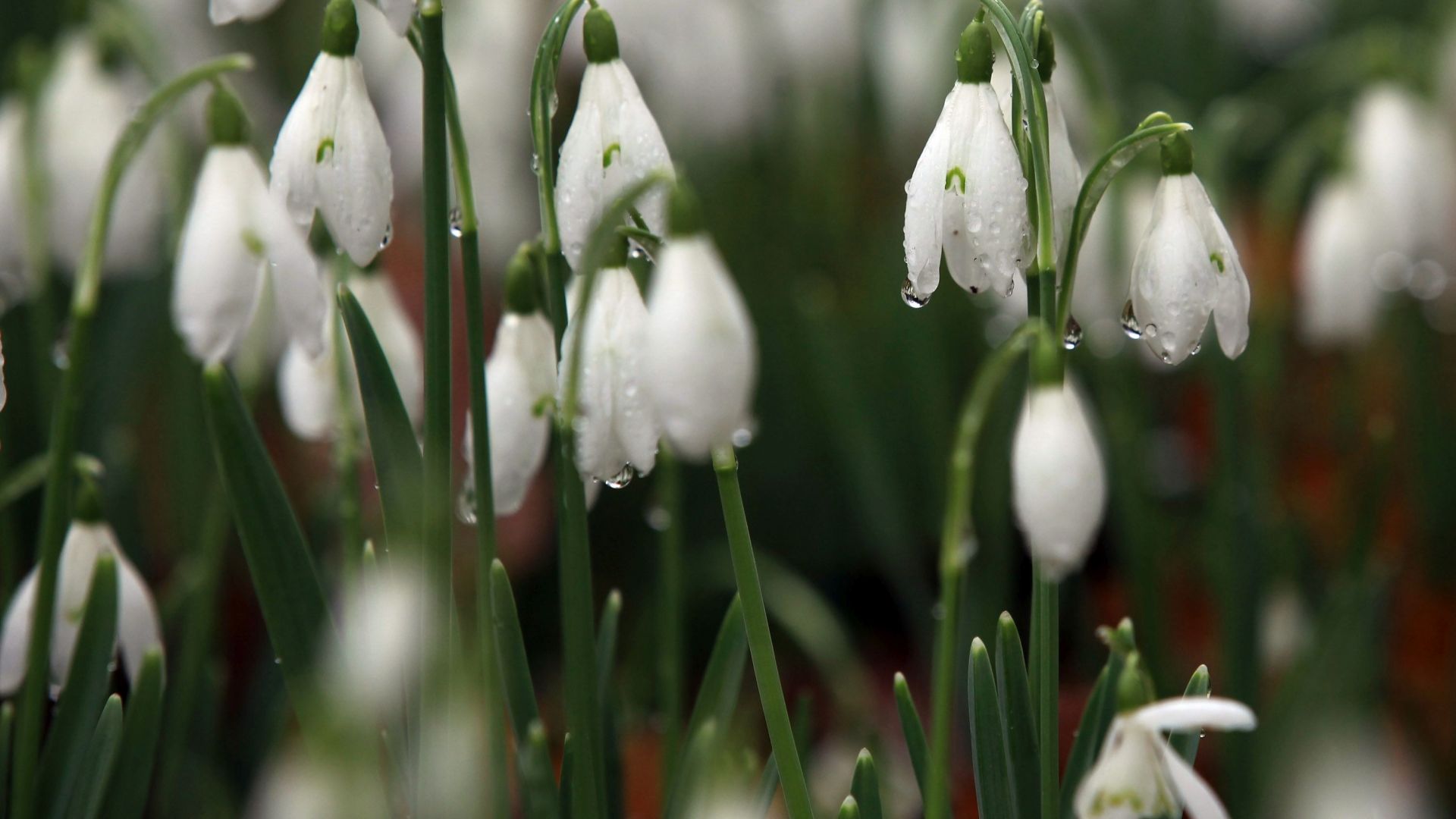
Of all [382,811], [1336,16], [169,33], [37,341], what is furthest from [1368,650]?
[1336,16]

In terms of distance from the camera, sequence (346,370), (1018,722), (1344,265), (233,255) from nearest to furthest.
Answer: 1. (233,255)
2. (1018,722)
3. (346,370)
4. (1344,265)

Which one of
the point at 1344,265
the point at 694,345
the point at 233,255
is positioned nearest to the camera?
the point at 694,345

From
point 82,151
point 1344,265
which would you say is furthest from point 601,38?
point 1344,265

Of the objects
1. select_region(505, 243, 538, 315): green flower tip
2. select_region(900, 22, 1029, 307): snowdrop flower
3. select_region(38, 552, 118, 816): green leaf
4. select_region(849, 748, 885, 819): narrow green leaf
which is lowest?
select_region(849, 748, 885, 819): narrow green leaf

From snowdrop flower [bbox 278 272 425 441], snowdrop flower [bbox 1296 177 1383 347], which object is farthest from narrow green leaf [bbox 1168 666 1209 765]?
snowdrop flower [bbox 1296 177 1383 347]

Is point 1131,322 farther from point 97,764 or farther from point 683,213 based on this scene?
point 97,764

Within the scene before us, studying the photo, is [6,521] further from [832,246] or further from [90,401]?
[832,246]

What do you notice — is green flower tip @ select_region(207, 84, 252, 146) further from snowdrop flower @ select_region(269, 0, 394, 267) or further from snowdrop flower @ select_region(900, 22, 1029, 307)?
snowdrop flower @ select_region(900, 22, 1029, 307)

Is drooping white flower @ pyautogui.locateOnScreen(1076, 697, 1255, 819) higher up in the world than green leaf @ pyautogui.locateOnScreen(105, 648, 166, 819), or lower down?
higher up

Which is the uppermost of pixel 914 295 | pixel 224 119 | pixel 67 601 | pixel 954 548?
pixel 224 119
